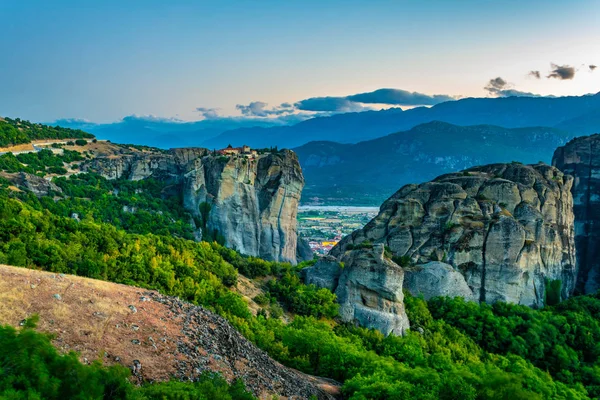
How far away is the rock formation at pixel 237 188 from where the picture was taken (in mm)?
72375

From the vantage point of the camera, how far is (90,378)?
38.8 feet

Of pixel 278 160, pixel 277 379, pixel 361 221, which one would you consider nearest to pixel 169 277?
pixel 277 379

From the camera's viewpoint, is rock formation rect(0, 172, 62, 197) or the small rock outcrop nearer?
the small rock outcrop

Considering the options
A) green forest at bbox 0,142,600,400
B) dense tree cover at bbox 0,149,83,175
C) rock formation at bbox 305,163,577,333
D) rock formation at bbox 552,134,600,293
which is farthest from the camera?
rock formation at bbox 552,134,600,293

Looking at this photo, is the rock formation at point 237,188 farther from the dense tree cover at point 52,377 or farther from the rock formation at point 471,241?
the dense tree cover at point 52,377

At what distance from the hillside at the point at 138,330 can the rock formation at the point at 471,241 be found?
72.6 ft

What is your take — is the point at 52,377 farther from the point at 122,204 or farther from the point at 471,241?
the point at 122,204

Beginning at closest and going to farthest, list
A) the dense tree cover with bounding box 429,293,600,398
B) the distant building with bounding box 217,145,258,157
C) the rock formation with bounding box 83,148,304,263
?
the dense tree cover with bounding box 429,293,600,398 < the rock formation with bounding box 83,148,304,263 < the distant building with bounding box 217,145,258,157

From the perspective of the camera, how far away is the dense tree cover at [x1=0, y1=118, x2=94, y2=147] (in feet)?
235

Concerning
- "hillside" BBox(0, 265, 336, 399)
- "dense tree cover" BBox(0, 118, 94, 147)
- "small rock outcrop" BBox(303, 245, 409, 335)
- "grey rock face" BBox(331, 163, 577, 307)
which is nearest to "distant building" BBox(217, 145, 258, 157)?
"dense tree cover" BBox(0, 118, 94, 147)

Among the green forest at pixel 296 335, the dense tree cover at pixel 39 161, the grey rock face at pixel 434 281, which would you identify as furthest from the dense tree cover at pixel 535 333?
the dense tree cover at pixel 39 161

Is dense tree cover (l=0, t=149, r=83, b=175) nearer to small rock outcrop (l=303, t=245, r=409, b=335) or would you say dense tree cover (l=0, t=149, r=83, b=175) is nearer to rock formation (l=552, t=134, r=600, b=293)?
small rock outcrop (l=303, t=245, r=409, b=335)

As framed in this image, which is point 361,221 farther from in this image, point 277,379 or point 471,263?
point 277,379

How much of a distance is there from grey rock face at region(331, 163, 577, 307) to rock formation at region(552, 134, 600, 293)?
16.1m
